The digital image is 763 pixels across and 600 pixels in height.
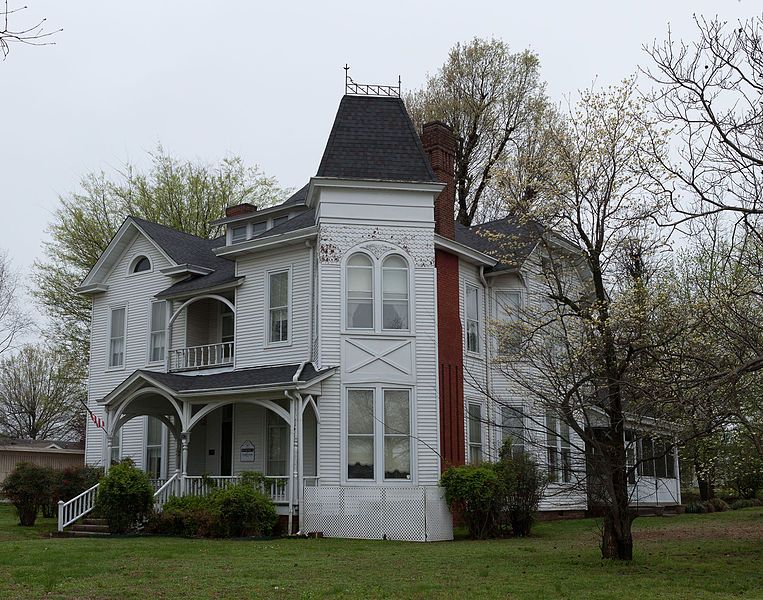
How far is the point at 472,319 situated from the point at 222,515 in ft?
28.9

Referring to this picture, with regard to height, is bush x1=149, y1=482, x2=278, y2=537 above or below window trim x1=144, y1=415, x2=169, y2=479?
below

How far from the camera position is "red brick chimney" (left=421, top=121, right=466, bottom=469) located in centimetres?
2173

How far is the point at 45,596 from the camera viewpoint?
35.5 feet

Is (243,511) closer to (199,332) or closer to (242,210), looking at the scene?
(199,332)

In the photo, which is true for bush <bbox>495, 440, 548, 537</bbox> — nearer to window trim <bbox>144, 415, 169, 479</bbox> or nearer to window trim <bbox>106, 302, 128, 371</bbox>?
window trim <bbox>144, 415, 169, 479</bbox>

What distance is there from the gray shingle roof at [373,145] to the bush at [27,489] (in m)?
10.1

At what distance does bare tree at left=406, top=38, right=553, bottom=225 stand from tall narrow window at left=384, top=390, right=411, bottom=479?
62.0 ft

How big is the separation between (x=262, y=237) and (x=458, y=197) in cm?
1751

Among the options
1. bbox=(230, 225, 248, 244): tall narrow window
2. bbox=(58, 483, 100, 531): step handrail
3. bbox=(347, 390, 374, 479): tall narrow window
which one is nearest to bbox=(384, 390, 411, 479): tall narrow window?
bbox=(347, 390, 374, 479): tall narrow window

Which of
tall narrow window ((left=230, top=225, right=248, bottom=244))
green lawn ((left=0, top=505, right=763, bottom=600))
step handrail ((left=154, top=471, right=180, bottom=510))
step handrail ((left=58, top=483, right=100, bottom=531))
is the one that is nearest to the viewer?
green lawn ((left=0, top=505, right=763, bottom=600))

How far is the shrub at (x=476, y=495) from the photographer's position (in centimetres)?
Result: 1936

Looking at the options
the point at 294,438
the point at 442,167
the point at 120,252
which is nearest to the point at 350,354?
the point at 294,438

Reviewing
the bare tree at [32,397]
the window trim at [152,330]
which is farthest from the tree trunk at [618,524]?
the bare tree at [32,397]

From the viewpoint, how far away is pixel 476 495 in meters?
19.3
